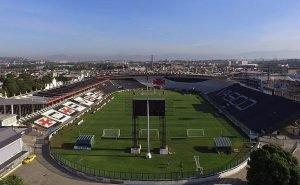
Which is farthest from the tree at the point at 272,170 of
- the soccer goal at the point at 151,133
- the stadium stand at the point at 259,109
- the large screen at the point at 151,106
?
the soccer goal at the point at 151,133

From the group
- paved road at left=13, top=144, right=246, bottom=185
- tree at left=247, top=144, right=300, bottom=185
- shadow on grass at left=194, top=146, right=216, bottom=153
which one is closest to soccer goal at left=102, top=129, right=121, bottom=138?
shadow on grass at left=194, top=146, right=216, bottom=153

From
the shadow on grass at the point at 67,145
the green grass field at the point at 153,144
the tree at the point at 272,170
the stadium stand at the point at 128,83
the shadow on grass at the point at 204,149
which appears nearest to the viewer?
the tree at the point at 272,170

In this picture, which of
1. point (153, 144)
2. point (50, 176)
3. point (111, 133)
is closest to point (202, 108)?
point (111, 133)

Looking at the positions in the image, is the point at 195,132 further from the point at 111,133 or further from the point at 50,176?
the point at 50,176

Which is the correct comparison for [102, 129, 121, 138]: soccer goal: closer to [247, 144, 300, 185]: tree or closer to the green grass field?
the green grass field

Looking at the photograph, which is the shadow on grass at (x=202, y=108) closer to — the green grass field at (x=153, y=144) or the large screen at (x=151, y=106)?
the green grass field at (x=153, y=144)

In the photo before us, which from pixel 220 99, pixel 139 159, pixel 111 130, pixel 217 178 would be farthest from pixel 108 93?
pixel 217 178
